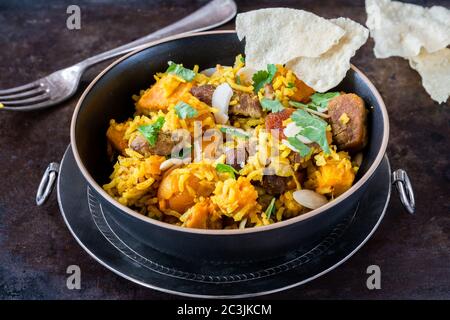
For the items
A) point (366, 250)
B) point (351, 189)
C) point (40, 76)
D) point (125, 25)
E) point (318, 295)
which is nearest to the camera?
point (351, 189)

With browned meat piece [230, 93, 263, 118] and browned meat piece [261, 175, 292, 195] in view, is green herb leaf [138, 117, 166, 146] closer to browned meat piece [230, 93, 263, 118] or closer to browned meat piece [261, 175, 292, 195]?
browned meat piece [230, 93, 263, 118]

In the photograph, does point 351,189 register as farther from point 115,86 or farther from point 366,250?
point 115,86

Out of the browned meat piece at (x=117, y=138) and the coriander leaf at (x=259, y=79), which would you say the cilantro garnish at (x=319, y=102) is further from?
the browned meat piece at (x=117, y=138)

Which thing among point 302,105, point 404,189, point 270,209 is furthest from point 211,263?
point 404,189

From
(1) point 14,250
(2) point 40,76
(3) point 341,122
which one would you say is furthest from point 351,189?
(2) point 40,76

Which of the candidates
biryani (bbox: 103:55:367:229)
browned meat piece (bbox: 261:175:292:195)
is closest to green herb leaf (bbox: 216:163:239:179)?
biryani (bbox: 103:55:367:229)

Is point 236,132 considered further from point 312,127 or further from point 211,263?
point 211,263

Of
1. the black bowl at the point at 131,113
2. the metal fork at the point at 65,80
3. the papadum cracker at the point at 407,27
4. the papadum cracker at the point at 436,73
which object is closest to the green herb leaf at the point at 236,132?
the black bowl at the point at 131,113
